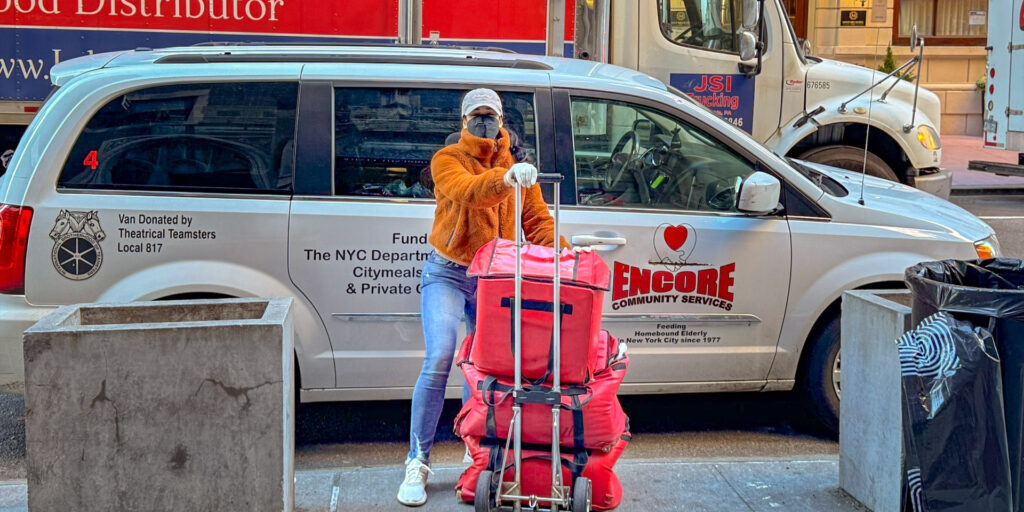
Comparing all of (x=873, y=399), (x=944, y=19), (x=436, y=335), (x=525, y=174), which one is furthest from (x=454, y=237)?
(x=944, y=19)

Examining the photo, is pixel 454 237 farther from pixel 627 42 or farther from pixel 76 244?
pixel 627 42

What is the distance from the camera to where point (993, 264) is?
381cm

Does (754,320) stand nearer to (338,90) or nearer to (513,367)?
(513,367)

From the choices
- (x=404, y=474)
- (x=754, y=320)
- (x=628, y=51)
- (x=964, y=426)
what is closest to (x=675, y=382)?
(x=754, y=320)

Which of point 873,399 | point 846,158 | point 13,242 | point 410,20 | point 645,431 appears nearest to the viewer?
point 873,399

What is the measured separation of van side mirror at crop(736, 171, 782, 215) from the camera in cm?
492

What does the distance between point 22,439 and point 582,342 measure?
3075 millimetres

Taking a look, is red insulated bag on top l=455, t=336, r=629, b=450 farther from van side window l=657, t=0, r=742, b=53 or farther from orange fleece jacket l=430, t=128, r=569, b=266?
van side window l=657, t=0, r=742, b=53

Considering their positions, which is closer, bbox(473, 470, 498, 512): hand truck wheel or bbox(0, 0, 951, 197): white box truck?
bbox(473, 470, 498, 512): hand truck wheel

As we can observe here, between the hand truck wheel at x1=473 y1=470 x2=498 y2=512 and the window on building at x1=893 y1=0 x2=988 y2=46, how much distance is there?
1932cm

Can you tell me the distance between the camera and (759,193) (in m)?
4.93

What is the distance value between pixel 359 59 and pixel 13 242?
5.59 ft

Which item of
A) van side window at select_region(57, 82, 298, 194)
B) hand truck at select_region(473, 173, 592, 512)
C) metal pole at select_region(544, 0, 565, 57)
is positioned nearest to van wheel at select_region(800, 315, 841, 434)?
hand truck at select_region(473, 173, 592, 512)

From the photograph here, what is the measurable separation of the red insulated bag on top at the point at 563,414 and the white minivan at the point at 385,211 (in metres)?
1.10
